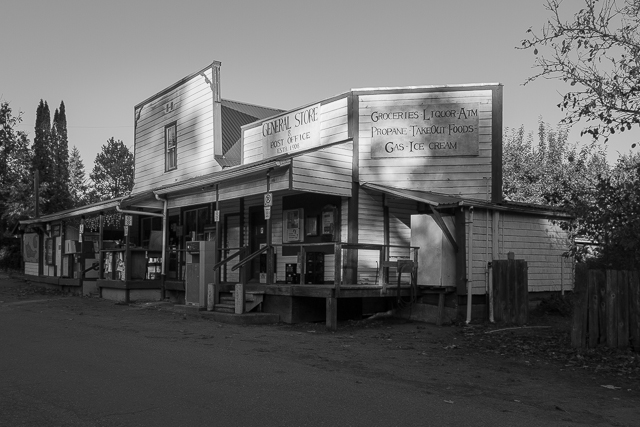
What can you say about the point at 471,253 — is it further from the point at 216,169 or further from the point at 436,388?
the point at 216,169

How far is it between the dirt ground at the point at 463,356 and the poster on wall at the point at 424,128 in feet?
14.5

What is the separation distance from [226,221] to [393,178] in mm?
6544

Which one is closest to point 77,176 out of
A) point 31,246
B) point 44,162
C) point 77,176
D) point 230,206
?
point 77,176

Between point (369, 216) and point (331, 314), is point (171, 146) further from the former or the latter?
point (331, 314)

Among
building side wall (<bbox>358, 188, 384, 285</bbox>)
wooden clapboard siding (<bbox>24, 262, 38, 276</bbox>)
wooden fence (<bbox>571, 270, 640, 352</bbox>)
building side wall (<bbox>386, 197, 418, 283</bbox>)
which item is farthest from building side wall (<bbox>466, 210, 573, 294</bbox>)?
wooden clapboard siding (<bbox>24, 262, 38, 276</bbox>)

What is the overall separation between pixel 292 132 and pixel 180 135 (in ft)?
20.1

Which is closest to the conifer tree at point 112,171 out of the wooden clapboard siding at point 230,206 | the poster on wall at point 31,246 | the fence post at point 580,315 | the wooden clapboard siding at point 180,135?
the poster on wall at point 31,246

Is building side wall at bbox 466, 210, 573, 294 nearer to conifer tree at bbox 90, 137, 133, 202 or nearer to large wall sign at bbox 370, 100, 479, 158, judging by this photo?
large wall sign at bbox 370, 100, 479, 158

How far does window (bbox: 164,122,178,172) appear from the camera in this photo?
23703 mm

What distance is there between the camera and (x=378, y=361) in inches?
413

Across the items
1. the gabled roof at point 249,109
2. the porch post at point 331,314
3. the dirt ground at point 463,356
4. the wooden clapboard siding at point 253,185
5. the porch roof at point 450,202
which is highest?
the gabled roof at point 249,109

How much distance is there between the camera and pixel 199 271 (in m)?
17.1

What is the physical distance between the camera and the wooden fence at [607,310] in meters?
10.6

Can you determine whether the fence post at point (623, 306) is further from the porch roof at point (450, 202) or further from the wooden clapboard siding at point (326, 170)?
the wooden clapboard siding at point (326, 170)
